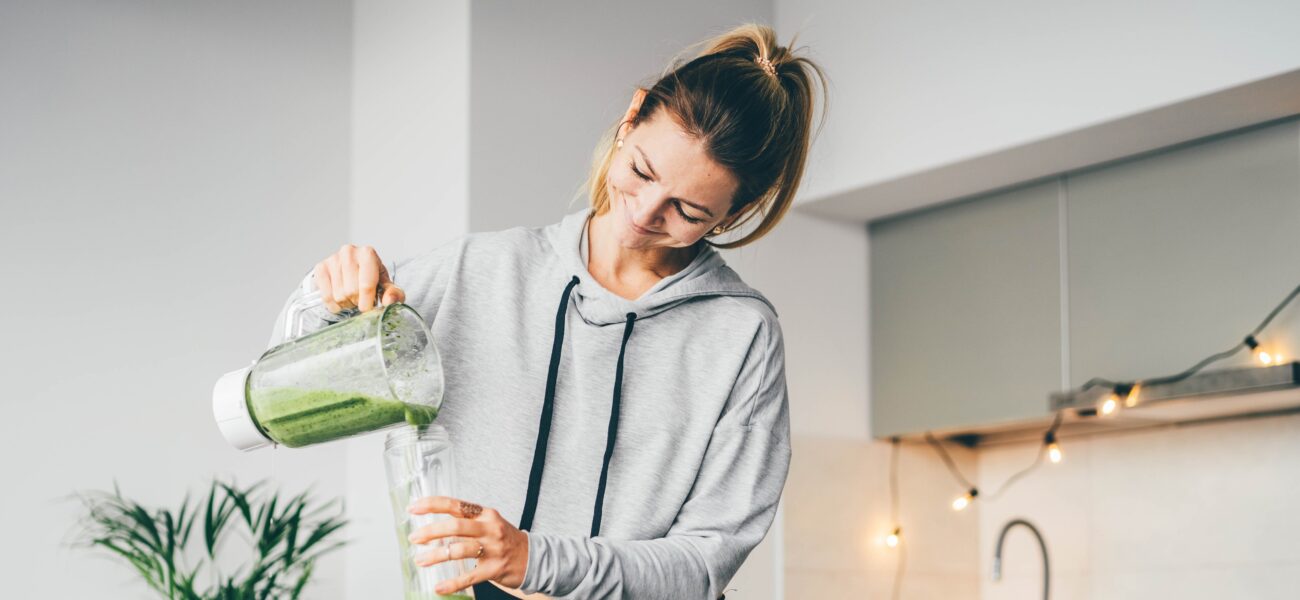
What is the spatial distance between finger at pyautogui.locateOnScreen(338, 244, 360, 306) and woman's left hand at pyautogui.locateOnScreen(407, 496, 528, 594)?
26 centimetres

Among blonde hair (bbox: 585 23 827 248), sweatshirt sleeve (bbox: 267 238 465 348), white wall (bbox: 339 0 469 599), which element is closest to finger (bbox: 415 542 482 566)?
sweatshirt sleeve (bbox: 267 238 465 348)

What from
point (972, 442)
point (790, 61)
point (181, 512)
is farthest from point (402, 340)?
point (972, 442)

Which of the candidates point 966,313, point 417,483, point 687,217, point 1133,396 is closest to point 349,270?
point 417,483

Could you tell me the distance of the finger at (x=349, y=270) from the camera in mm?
1305

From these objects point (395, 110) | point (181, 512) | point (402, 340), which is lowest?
point (181, 512)

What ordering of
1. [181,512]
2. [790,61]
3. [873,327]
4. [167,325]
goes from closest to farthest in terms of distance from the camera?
1. [790,61]
2. [181,512]
3. [167,325]
4. [873,327]

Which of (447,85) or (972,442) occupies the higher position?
(447,85)

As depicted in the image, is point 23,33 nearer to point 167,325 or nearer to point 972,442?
point 167,325

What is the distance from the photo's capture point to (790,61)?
1518mm

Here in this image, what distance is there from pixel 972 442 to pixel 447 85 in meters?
1.66

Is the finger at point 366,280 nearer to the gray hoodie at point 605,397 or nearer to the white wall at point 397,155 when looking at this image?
the gray hoodie at point 605,397

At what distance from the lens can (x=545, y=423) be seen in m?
1.44

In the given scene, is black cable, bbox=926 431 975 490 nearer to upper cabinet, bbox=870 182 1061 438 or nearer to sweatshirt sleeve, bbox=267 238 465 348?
upper cabinet, bbox=870 182 1061 438

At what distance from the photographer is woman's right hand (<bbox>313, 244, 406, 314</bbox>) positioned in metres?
1.29
